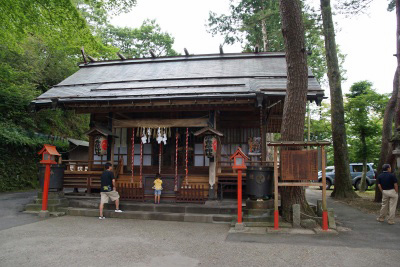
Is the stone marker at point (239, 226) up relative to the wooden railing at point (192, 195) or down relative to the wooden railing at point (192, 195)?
down

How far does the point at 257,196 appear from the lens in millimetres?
7957

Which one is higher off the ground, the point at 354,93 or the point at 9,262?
the point at 354,93

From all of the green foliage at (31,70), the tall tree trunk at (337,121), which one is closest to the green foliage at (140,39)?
the green foliage at (31,70)

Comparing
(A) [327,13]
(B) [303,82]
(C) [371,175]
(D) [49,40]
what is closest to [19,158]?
(D) [49,40]

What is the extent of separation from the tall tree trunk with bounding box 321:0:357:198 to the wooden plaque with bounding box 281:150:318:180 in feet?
24.7

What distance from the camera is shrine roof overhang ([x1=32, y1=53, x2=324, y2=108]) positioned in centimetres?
981

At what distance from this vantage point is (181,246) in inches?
230

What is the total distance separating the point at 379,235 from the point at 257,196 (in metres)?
3.07

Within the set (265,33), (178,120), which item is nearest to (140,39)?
(265,33)

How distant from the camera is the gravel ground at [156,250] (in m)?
4.89

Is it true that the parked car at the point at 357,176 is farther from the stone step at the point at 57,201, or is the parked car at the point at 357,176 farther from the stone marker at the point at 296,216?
the stone step at the point at 57,201

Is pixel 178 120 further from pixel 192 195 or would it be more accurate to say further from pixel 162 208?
pixel 162 208

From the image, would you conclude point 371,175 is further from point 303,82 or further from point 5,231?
point 5,231

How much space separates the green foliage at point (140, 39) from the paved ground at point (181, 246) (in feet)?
91.1
